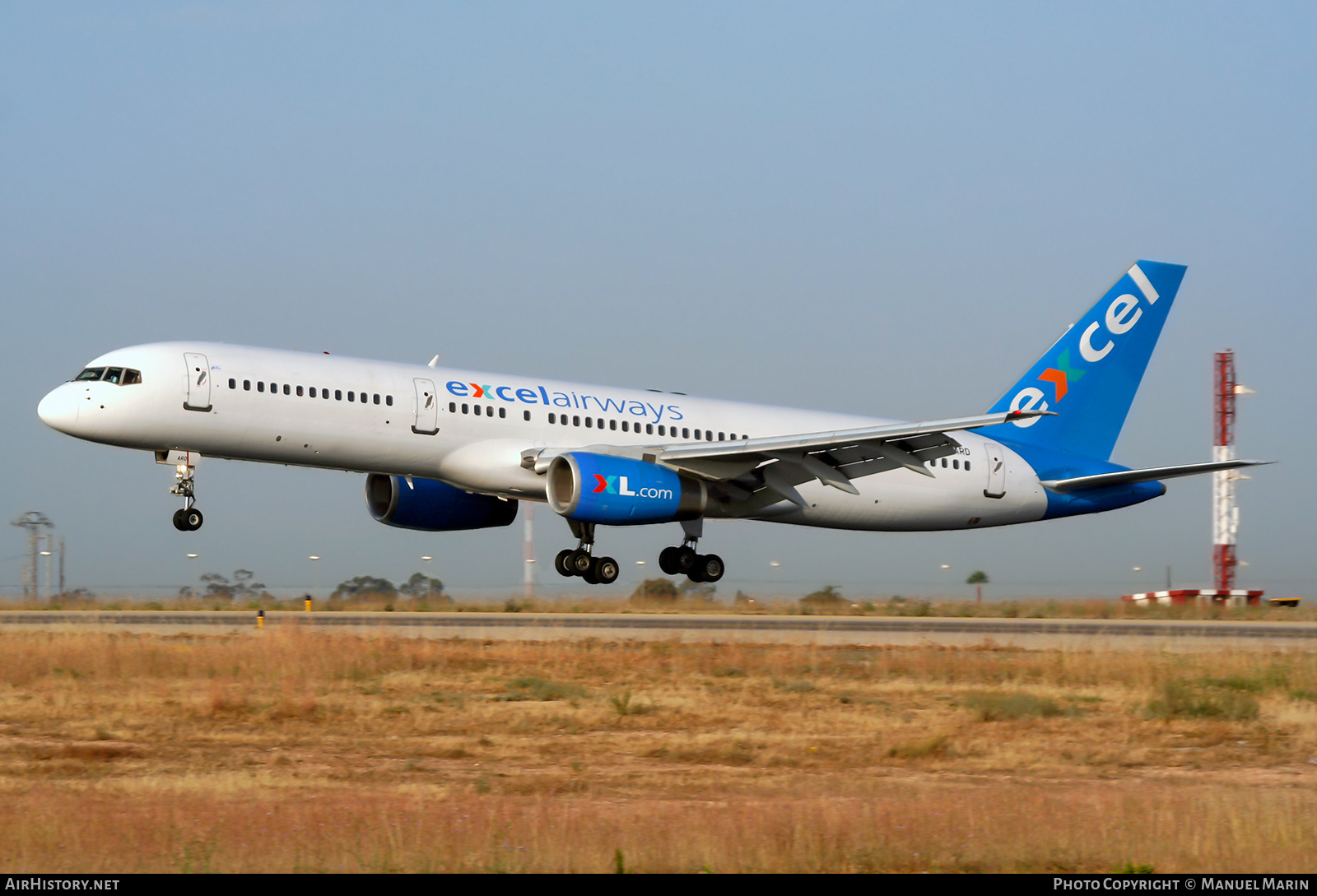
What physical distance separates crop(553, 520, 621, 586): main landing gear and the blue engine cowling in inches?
142

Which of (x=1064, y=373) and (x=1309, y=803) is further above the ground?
(x=1064, y=373)

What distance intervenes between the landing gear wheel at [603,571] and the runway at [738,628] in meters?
1.00

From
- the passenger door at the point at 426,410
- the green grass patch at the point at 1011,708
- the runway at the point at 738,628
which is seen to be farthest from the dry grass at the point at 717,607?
the green grass patch at the point at 1011,708

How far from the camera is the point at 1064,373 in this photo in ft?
125

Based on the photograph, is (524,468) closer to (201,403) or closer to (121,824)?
(201,403)

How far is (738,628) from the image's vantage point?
31.2m

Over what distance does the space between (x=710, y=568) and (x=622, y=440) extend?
13.8ft

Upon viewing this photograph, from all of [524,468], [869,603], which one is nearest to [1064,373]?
[869,603]

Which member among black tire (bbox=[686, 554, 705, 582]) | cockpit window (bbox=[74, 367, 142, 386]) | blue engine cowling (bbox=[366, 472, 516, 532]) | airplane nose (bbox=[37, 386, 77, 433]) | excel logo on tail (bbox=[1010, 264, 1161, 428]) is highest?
excel logo on tail (bbox=[1010, 264, 1161, 428])

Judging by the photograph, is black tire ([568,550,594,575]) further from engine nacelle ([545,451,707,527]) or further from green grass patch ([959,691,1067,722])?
green grass patch ([959,691,1067,722])

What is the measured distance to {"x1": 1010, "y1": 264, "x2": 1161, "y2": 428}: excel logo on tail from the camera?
1481 inches

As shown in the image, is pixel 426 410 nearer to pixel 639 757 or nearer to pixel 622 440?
pixel 622 440

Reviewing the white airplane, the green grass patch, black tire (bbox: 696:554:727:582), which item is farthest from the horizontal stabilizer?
the green grass patch

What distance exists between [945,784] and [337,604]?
28.5 meters
